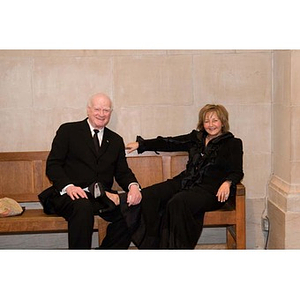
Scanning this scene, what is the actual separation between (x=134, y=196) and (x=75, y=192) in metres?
0.45

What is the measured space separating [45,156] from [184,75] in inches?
53.3

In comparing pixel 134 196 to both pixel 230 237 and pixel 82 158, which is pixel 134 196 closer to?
pixel 82 158

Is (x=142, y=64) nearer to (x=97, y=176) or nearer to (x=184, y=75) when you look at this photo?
(x=184, y=75)

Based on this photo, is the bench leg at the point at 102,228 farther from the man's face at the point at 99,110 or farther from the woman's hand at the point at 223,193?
the woman's hand at the point at 223,193

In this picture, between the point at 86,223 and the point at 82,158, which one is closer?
the point at 86,223

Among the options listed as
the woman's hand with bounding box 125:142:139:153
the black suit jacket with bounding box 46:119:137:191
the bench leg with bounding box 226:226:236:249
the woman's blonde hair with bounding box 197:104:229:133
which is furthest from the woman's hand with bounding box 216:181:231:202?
the woman's hand with bounding box 125:142:139:153

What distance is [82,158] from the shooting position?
4.88 m

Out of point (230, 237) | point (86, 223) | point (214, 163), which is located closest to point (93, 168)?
point (86, 223)

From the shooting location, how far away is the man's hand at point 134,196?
481 cm

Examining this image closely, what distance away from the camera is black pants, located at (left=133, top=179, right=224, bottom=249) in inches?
188

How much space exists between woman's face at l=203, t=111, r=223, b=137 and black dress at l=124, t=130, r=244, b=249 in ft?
0.23
